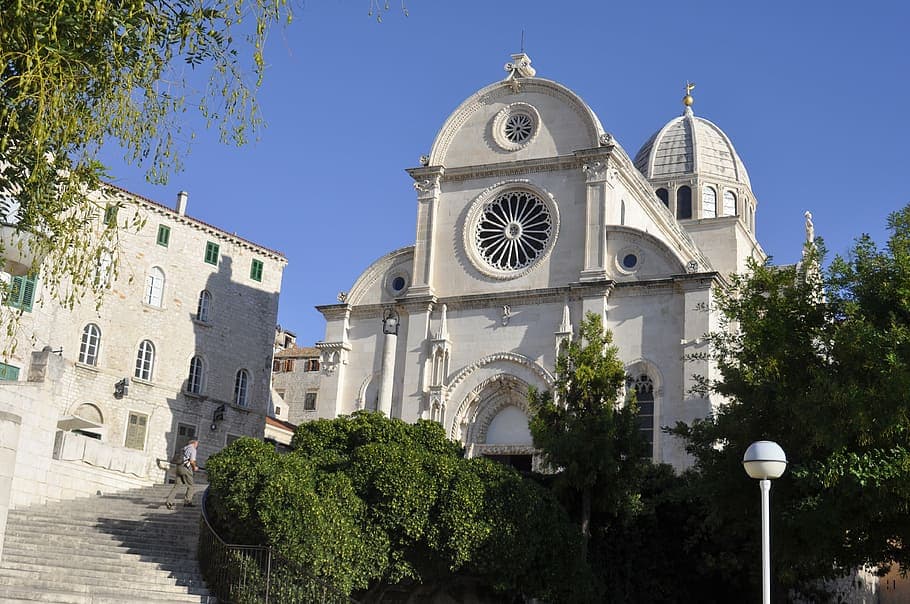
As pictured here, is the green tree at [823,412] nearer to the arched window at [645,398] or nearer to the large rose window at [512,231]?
the arched window at [645,398]

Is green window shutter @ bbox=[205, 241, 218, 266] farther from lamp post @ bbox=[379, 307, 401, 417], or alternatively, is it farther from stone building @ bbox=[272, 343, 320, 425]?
stone building @ bbox=[272, 343, 320, 425]

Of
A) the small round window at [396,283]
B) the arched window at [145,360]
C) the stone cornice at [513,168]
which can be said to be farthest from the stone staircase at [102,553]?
the stone cornice at [513,168]

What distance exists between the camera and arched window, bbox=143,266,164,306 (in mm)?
37375

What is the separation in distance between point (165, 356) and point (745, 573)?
70.0ft

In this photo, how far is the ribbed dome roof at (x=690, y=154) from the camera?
54.3 meters

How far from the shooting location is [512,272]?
120 ft

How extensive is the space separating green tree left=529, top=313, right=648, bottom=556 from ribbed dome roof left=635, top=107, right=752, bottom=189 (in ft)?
102

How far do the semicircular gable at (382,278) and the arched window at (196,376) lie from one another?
583cm

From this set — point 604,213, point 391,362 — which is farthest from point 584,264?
point 391,362

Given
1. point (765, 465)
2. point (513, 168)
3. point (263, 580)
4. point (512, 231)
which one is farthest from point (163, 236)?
point (765, 465)

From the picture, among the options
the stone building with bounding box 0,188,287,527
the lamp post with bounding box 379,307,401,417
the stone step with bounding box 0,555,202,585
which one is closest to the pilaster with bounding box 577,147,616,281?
the lamp post with bounding box 379,307,401,417

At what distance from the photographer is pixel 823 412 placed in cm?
1764

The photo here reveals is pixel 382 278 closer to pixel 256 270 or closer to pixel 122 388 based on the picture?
pixel 256 270

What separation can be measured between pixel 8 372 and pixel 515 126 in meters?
18.8
